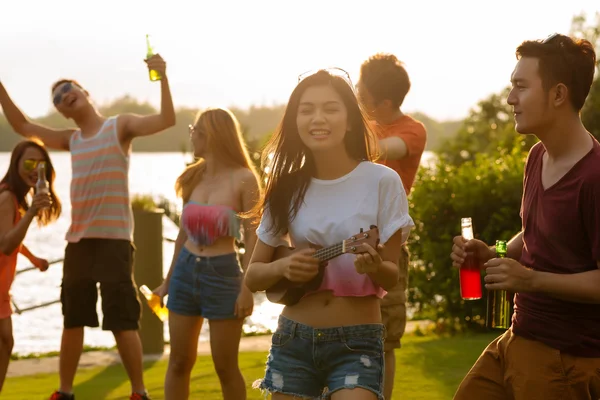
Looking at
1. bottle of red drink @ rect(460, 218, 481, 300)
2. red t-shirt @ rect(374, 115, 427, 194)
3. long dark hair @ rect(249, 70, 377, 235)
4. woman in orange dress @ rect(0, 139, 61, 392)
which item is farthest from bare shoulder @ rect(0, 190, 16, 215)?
bottle of red drink @ rect(460, 218, 481, 300)

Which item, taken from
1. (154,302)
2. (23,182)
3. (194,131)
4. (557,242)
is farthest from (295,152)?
(23,182)

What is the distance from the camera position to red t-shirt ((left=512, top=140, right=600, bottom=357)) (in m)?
3.90

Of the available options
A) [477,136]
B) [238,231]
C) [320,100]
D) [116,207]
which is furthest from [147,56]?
[477,136]

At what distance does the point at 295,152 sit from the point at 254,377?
4.58 meters

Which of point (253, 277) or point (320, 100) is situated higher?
point (320, 100)

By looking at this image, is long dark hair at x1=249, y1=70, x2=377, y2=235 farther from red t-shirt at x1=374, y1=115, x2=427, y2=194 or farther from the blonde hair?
the blonde hair

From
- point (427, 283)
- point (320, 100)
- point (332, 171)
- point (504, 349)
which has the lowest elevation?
point (427, 283)

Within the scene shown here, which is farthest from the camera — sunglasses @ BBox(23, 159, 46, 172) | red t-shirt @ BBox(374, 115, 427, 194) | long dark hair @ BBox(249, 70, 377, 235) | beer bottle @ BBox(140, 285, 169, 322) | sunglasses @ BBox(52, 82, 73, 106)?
sunglasses @ BBox(52, 82, 73, 106)

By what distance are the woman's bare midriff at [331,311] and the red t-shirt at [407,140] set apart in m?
2.08

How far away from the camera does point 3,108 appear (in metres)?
8.45

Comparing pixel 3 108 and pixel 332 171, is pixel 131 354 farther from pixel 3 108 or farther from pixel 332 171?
pixel 332 171

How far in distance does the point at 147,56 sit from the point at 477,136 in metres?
26.3

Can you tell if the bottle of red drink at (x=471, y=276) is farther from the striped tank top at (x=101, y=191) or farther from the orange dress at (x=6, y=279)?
the orange dress at (x=6, y=279)

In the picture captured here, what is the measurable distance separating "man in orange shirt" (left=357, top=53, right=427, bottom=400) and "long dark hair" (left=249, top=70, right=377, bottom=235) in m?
1.73
